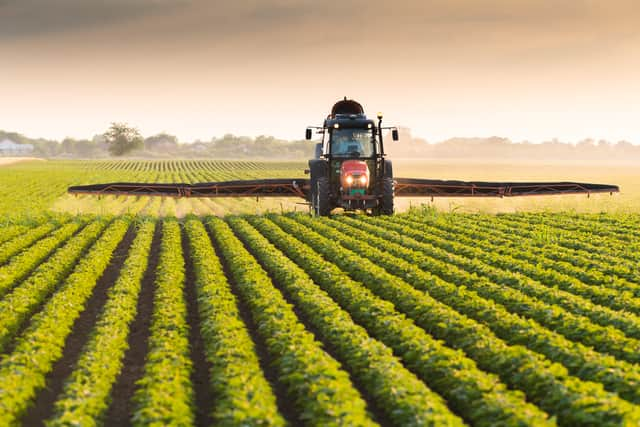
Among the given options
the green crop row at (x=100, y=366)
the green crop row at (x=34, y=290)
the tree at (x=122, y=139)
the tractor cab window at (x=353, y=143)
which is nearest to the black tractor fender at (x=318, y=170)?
the tractor cab window at (x=353, y=143)

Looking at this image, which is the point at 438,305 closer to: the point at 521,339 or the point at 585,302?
the point at 521,339

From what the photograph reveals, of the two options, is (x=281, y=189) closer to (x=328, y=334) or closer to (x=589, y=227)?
(x=589, y=227)

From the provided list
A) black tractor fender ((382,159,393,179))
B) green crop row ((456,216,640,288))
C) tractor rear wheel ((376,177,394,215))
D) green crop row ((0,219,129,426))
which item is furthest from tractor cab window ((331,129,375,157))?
green crop row ((0,219,129,426))

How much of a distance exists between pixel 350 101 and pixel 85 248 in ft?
35.4

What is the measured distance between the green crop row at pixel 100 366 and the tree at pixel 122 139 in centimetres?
14609

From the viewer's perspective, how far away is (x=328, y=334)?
29.6 ft

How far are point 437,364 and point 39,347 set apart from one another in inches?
215

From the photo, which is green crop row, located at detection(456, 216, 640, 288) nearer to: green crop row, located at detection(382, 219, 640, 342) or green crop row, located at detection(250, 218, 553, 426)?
green crop row, located at detection(382, 219, 640, 342)

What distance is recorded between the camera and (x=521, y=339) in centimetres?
855

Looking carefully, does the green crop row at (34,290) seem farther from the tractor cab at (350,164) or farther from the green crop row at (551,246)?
the green crop row at (551,246)

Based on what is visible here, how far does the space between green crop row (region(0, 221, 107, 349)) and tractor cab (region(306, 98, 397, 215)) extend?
28.3 ft

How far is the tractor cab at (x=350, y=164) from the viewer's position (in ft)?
69.6

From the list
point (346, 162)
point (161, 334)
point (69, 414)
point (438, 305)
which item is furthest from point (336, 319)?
point (346, 162)

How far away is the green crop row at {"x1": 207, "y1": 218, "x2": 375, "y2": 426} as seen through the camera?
20.3 ft
